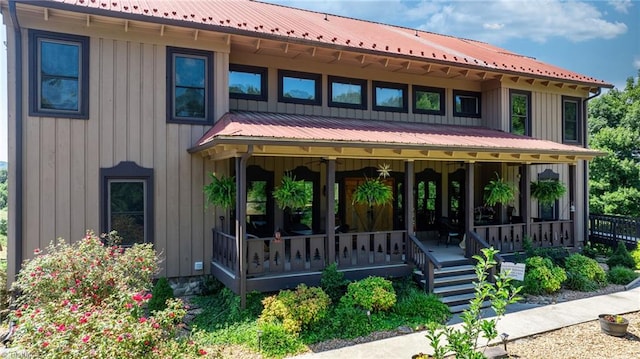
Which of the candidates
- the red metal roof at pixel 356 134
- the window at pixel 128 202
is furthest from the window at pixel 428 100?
the window at pixel 128 202

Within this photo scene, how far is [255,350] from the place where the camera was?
6.23 meters

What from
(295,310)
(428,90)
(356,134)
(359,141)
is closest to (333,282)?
(295,310)

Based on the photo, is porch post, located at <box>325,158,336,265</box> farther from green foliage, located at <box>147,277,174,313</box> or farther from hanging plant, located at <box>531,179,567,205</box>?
hanging plant, located at <box>531,179,567,205</box>

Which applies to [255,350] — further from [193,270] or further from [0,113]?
[0,113]

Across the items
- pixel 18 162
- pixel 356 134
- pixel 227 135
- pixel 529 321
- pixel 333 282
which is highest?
pixel 356 134

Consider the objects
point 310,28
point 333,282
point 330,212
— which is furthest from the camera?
point 310,28

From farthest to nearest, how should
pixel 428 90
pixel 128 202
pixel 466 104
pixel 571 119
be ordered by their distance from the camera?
pixel 571 119 → pixel 466 104 → pixel 428 90 → pixel 128 202

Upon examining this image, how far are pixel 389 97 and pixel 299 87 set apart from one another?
283 centimetres

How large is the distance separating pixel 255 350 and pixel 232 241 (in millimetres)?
2305

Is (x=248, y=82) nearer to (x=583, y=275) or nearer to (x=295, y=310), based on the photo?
(x=295, y=310)

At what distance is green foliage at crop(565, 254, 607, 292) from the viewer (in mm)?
9711

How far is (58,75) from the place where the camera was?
798 centimetres

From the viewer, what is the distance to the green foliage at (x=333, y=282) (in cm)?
790

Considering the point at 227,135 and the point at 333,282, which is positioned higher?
the point at 227,135
